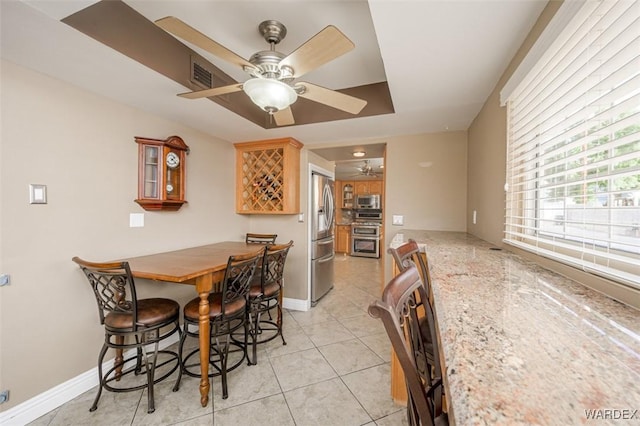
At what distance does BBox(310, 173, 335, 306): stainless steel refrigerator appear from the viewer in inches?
129

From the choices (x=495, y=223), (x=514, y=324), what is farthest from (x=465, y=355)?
(x=495, y=223)

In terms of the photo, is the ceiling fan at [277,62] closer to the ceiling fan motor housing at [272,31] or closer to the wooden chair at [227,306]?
the ceiling fan motor housing at [272,31]

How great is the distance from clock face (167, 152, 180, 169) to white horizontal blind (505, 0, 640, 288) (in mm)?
2660

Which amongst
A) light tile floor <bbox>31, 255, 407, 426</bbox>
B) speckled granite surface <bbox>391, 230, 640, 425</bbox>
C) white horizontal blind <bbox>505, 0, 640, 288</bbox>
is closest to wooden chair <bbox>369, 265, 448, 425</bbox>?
speckled granite surface <bbox>391, 230, 640, 425</bbox>

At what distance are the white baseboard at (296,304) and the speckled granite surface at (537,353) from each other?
2574mm

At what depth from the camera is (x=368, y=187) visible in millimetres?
7023

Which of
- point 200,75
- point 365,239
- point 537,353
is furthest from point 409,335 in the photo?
point 365,239

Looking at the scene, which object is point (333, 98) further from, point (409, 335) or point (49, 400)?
point (49, 400)

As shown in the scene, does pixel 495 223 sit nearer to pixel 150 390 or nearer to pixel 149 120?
pixel 150 390

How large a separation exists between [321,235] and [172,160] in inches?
79.7

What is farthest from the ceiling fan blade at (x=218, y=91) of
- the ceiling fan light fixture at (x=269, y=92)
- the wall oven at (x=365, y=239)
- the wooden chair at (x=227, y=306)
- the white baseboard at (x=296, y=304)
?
the wall oven at (x=365, y=239)

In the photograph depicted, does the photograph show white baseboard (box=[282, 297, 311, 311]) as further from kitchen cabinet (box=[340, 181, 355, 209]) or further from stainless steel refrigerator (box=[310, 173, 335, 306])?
kitchen cabinet (box=[340, 181, 355, 209])

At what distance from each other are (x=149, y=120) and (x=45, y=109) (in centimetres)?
67

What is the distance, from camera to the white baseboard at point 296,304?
10.4 ft
